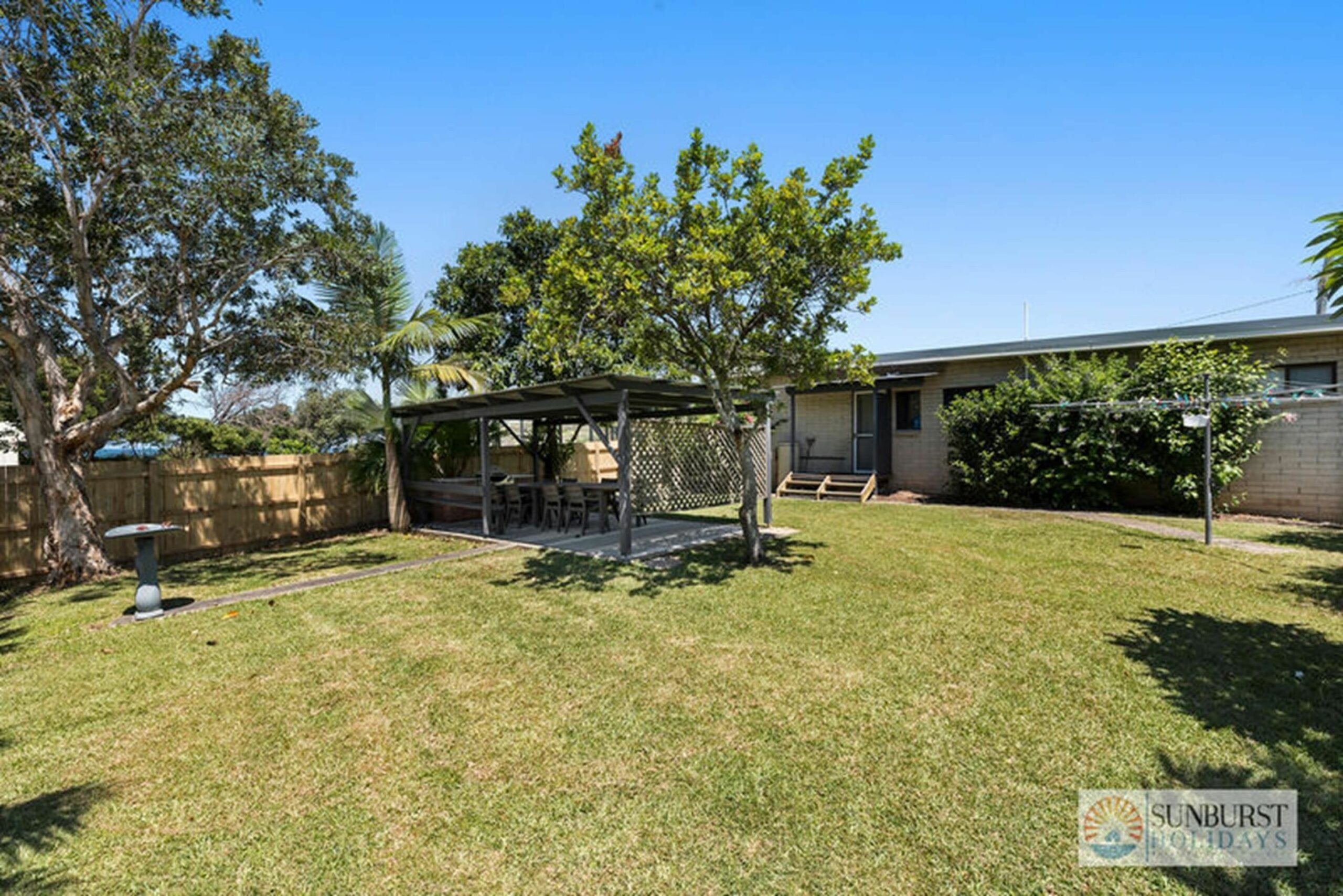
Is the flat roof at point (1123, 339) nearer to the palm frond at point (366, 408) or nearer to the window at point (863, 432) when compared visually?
the window at point (863, 432)

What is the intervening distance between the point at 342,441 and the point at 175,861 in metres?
31.2

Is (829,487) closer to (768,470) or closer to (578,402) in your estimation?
(768,470)

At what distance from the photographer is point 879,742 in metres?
3.24

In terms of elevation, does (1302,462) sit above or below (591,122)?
below

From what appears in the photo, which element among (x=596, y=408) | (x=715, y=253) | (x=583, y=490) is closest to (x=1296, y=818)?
(x=715, y=253)

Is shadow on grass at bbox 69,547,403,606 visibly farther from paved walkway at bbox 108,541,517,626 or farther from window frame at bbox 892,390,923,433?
window frame at bbox 892,390,923,433

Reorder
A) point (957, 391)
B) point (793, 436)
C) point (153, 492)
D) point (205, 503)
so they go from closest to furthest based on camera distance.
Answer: point (153, 492)
point (205, 503)
point (957, 391)
point (793, 436)

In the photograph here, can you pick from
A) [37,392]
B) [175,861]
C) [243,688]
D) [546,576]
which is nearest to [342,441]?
[37,392]

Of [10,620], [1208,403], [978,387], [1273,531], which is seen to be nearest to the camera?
[10,620]

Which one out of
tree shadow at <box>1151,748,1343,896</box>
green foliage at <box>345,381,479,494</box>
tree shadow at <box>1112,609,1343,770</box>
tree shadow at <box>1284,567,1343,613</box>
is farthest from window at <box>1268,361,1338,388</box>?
green foliage at <box>345,381,479,494</box>

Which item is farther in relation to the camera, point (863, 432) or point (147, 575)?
point (863, 432)

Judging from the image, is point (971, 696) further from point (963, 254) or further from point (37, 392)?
point (963, 254)

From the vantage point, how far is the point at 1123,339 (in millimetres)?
11969

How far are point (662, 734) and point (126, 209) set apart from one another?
9.27 m
